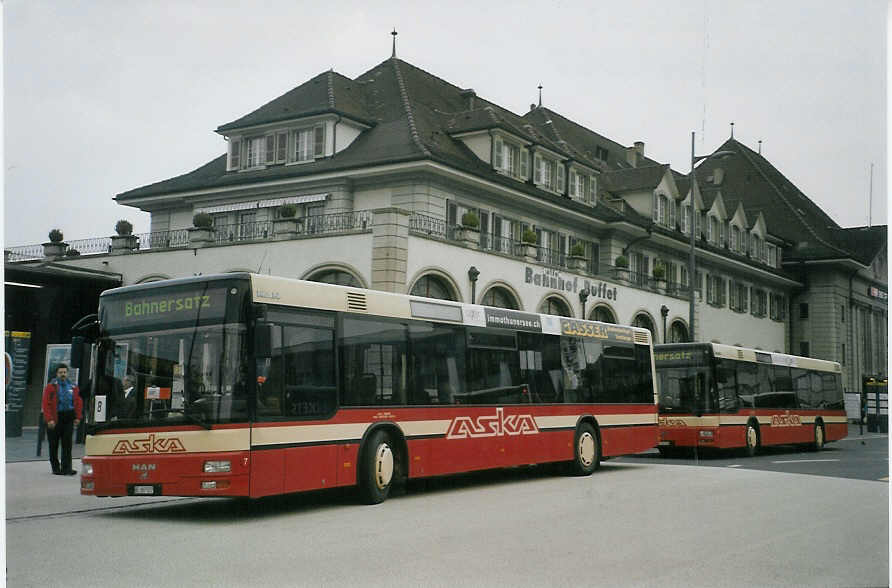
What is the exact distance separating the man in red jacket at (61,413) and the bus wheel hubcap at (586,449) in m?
7.96

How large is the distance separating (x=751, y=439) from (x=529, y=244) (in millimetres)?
11023

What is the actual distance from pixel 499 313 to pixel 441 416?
2.27m

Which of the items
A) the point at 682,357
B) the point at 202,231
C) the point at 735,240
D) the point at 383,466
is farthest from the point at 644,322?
the point at 383,466

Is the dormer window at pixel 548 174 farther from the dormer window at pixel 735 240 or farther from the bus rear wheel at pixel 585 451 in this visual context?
the bus rear wheel at pixel 585 451

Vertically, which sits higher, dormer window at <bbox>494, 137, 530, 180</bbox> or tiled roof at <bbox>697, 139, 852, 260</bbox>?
dormer window at <bbox>494, 137, 530, 180</bbox>

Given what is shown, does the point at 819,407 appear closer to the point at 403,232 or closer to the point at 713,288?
the point at 713,288

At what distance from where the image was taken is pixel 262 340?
37.2ft

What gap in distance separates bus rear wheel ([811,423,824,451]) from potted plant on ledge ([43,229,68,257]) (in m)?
19.8

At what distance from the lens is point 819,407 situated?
27906 mm

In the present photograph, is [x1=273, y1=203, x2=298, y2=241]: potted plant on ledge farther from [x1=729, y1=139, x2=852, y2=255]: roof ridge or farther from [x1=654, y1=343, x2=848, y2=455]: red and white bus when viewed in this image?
[x1=729, y1=139, x2=852, y2=255]: roof ridge

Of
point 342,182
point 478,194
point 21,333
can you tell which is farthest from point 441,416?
point 478,194

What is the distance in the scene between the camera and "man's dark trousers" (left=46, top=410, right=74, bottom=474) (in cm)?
1634

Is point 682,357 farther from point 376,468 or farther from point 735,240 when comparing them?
point 376,468

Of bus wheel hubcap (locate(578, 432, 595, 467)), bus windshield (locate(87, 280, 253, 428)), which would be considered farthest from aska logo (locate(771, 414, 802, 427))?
bus windshield (locate(87, 280, 253, 428))
